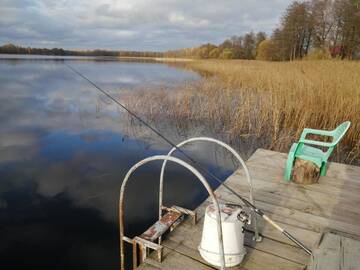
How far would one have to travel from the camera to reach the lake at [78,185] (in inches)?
146

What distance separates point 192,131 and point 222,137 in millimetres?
940

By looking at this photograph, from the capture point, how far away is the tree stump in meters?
3.70

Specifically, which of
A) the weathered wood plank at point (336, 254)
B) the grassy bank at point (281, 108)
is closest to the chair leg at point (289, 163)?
the weathered wood plank at point (336, 254)

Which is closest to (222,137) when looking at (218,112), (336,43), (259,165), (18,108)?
(218,112)

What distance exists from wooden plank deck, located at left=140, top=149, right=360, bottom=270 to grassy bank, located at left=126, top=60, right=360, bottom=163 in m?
2.57

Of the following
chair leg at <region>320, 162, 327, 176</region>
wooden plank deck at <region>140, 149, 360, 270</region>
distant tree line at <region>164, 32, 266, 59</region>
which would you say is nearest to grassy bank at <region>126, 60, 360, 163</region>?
chair leg at <region>320, 162, 327, 176</region>

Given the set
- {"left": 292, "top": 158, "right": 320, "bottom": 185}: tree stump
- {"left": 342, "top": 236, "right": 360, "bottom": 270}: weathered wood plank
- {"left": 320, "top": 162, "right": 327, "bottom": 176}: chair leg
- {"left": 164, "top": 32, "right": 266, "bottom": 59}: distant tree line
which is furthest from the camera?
{"left": 164, "top": 32, "right": 266, "bottom": 59}: distant tree line

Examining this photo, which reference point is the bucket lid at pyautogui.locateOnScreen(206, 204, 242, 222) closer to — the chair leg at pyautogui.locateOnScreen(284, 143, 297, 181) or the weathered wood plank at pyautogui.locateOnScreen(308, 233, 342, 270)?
the weathered wood plank at pyautogui.locateOnScreen(308, 233, 342, 270)

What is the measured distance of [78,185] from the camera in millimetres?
5352

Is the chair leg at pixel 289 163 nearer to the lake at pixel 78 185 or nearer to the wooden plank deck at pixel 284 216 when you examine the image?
the wooden plank deck at pixel 284 216

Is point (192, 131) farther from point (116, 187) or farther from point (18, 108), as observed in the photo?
point (18, 108)

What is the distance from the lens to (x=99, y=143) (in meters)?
7.65

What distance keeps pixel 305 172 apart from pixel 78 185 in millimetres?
3794

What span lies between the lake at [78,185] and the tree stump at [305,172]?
5.61ft
